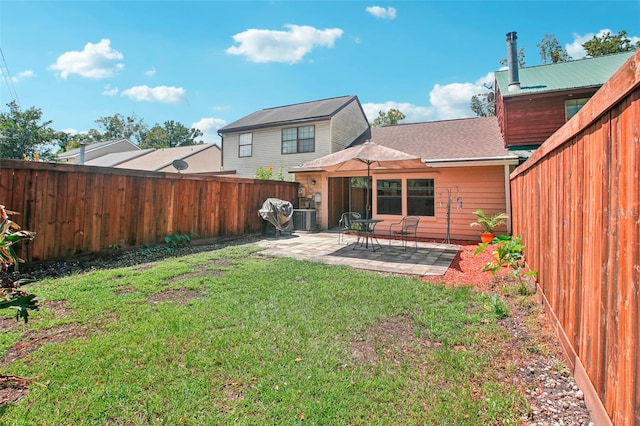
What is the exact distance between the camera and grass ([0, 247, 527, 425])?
187 centimetres

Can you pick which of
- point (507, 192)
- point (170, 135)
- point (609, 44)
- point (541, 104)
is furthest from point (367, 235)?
point (170, 135)

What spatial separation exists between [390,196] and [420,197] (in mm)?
1041

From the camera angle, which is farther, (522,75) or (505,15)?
(522,75)

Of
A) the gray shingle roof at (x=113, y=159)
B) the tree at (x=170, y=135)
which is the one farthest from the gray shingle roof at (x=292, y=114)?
the tree at (x=170, y=135)

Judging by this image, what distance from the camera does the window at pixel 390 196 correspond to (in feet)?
34.4

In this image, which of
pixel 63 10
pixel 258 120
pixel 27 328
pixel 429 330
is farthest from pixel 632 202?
pixel 258 120

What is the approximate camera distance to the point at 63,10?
7.27 m

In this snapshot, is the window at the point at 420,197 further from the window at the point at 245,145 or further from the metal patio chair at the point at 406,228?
the window at the point at 245,145

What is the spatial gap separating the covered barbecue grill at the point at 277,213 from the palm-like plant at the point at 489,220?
573 cm

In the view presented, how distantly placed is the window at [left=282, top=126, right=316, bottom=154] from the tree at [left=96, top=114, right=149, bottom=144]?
163 feet

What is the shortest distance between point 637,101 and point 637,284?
2.44 ft

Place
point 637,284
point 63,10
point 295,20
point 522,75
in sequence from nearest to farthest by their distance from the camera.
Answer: point 637,284 < point 63,10 < point 295,20 < point 522,75

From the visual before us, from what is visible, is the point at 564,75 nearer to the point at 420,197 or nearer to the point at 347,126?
the point at 420,197

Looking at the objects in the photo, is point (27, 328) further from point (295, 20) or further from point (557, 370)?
point (295, 20)
